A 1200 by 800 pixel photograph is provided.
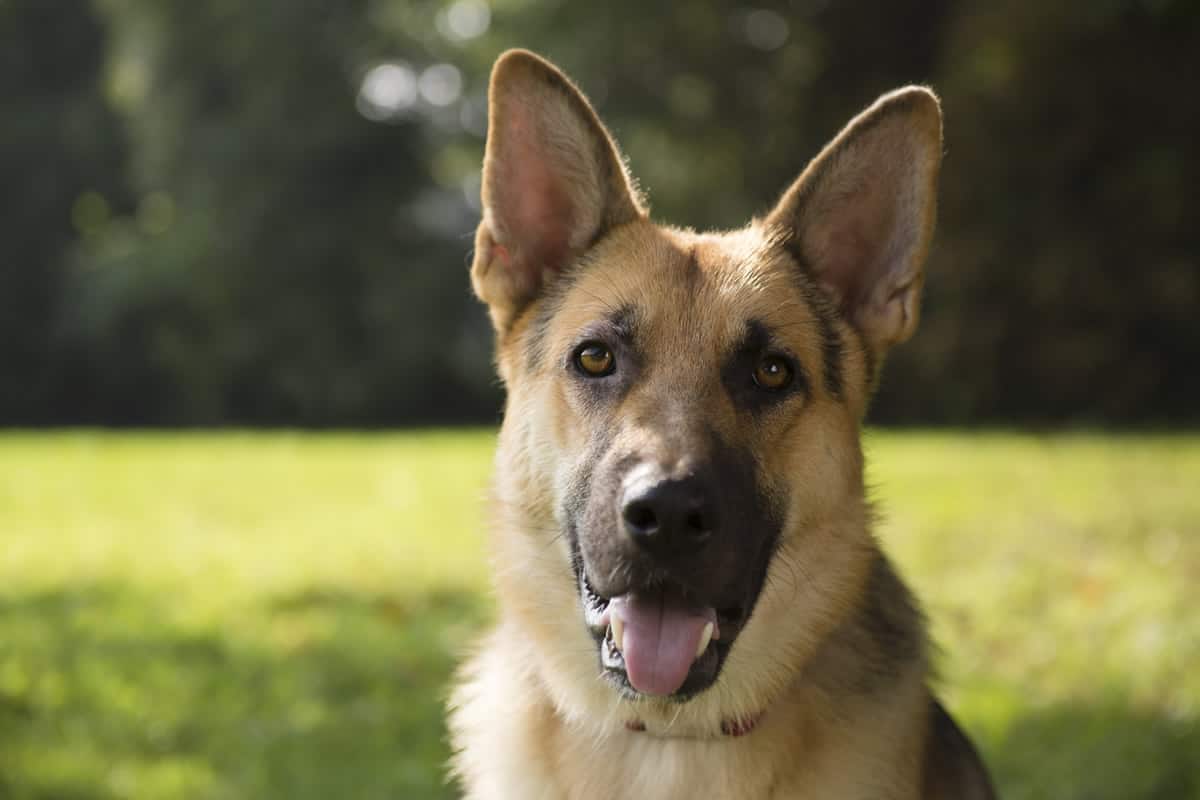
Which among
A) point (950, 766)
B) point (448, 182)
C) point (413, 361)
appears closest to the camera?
point (950, 766)

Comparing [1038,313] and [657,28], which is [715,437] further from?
[657,28]

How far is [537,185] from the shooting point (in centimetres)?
366

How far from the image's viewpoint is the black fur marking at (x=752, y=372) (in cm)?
328

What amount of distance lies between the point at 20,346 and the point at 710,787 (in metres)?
28.7

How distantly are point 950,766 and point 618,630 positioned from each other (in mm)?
1161

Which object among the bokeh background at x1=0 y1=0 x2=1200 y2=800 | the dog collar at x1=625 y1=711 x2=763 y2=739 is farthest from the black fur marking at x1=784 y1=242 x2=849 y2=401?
the dog collar at x1=625 y1=711 x2=763 y2=739

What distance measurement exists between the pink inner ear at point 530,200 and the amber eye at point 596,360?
490mm

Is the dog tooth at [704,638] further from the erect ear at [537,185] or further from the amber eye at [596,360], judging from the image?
the erect ear at [537,185]

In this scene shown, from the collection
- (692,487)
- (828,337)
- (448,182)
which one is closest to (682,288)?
(828,337)

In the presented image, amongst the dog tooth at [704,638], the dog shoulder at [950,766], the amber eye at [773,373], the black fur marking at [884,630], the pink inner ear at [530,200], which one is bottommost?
the dog shoulder at [950,766]

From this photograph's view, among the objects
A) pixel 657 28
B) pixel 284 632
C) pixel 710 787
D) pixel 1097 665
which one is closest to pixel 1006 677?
pixel 1097 665

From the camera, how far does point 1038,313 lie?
1719 centimetres

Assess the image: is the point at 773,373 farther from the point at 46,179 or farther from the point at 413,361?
the point at 46,179

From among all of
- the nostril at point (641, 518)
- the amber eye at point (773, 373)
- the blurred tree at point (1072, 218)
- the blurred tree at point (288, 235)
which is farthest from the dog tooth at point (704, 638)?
the blurred tree at point (288, 235)
